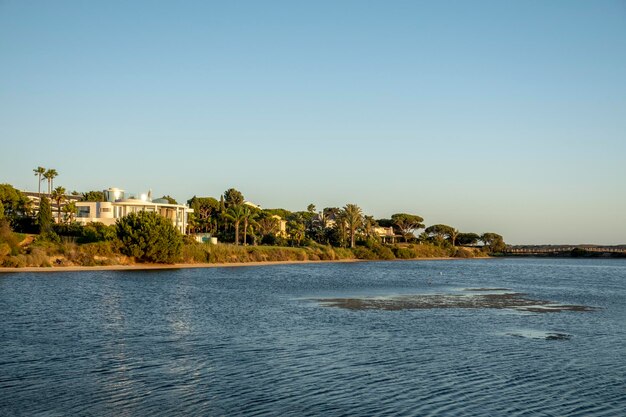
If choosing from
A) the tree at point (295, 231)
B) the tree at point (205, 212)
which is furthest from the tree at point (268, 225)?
the tree at point (205, 212)

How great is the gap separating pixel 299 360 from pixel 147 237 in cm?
6394

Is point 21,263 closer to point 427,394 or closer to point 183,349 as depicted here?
point 183,349

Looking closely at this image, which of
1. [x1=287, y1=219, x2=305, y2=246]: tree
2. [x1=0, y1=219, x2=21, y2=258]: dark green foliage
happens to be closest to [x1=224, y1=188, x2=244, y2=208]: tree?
[x1=287, y1=219, x2=305, y2=246]: tree

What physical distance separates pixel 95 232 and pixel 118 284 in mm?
38127

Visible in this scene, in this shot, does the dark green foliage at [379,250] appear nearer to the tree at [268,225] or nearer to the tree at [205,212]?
the tree at [268,225]

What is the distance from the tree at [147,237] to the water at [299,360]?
41.5 meters

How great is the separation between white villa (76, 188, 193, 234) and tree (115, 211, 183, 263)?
24022 millimetres

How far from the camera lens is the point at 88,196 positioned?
451 feet

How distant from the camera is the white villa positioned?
112 meters

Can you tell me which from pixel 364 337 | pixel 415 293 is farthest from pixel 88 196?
pixel 364 337

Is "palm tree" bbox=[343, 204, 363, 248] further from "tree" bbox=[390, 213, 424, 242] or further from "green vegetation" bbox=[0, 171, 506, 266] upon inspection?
"tree" bbox=[390, 213, 424, 242]

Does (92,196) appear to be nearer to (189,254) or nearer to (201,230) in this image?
(201,230)

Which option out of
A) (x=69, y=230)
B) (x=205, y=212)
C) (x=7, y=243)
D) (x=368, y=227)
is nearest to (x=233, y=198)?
(x=205, y=212)

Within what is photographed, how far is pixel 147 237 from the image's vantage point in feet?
274
